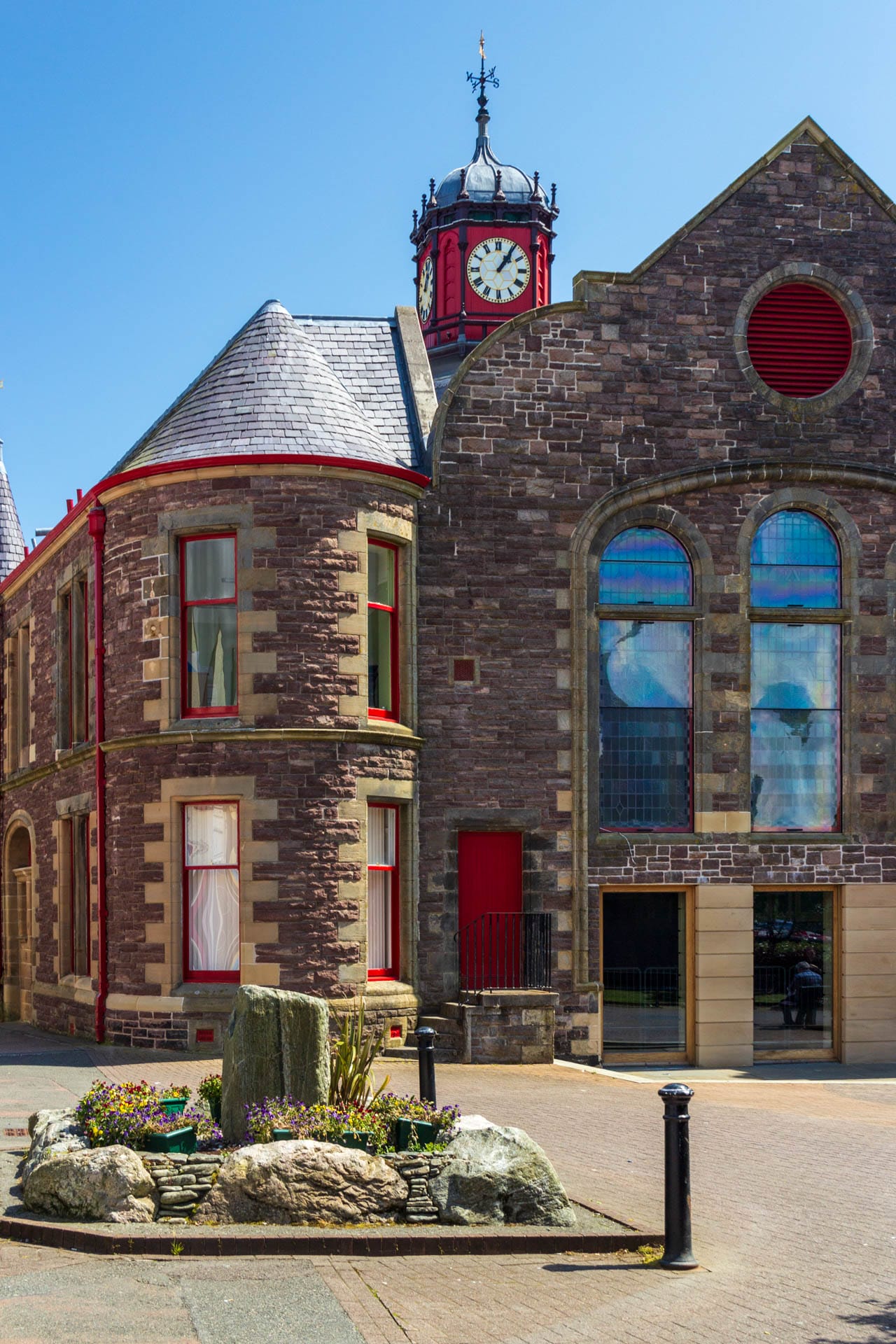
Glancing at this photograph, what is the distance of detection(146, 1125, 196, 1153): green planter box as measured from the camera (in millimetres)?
10930

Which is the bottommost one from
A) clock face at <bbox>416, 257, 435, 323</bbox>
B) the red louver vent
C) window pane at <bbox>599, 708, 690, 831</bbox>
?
window pane at <bbox>599, 708, 690, 831</bbox>

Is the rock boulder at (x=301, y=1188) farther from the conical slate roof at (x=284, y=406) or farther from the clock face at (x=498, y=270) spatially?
the clock face at (x=498, y=270)

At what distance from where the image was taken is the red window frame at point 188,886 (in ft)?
65.8

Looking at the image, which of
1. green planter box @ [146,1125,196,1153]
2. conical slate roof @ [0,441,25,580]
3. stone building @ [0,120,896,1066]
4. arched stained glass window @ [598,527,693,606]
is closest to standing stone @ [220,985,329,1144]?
green planter box @ [146,1125,196,1153]

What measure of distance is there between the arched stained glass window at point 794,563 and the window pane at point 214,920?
8.19 metres

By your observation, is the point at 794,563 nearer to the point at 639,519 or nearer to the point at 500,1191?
the point at 639,519

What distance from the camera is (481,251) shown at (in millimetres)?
45719

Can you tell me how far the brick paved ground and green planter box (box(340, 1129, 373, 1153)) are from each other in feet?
4.30

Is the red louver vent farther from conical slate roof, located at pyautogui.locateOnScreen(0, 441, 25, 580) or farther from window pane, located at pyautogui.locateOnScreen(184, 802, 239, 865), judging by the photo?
conical slate roof, located at pyautogui.locateOnScreen(0, 441, 25, 580)

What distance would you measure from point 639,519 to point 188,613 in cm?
620

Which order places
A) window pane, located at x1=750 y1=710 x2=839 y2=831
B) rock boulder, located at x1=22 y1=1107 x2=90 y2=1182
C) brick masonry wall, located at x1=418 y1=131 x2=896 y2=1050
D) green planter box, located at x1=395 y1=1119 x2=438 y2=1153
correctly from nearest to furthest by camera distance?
rock boulder, located at x1=22 y1=1107 x2=90 y2=1182 < green planter box, located at x1=395 y1=1119 x2=438 y2=1153 < brick masonry wall, located at x1=418 y1=131 x2=896 y2=1050 < window pane, located at x1=750 y1=710 x2=839 y2=831

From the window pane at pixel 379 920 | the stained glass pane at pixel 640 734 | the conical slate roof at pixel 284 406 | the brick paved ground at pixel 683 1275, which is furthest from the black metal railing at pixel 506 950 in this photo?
the conical slate roof at pixel 284 406

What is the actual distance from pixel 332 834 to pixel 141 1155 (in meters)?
9.32

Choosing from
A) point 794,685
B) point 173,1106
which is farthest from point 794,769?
point 173,1106
